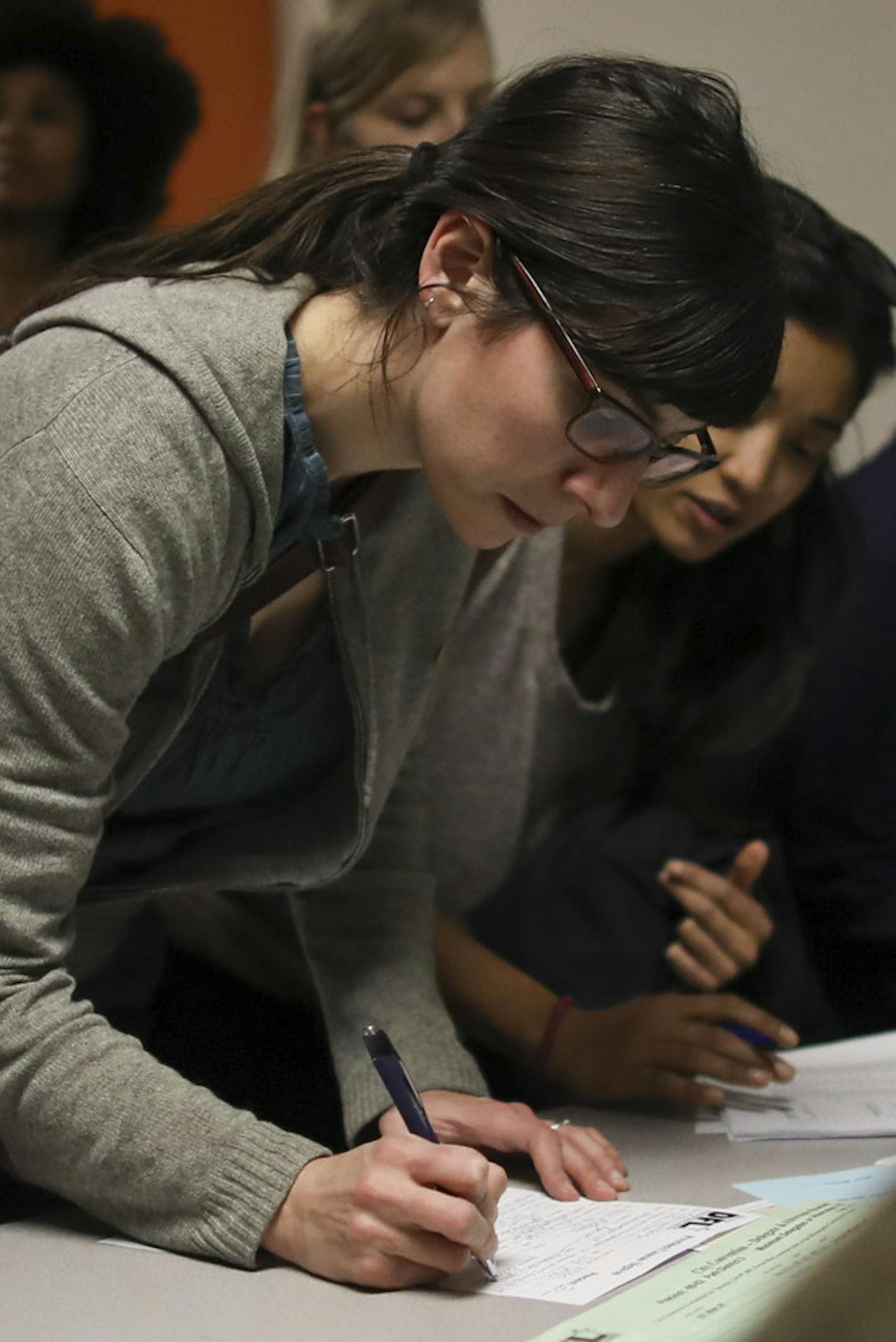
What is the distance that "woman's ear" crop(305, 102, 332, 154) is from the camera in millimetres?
1428

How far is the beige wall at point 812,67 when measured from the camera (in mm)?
1447

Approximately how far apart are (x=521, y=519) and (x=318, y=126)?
0.71m

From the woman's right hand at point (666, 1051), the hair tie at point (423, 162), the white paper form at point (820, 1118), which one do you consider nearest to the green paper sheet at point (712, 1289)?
the white paper form at point (820, 1118)

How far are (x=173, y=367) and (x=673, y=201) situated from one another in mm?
301

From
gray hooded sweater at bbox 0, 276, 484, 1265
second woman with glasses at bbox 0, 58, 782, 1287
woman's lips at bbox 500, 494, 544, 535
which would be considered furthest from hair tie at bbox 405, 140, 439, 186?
woman's lips at bbox 500, 494, 544, 535

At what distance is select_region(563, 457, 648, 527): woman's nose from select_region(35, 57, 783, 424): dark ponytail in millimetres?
53

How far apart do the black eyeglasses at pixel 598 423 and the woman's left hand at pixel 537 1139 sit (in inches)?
17.6

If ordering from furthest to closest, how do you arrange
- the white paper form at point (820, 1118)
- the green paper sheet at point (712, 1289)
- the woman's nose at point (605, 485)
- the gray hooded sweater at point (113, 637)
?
the white paper form at point (820, 1118) → the woman's nose at point (605, 485) → the gray hooded sweater at point (113, 637) → the green paper sheet at point (712, 1289)

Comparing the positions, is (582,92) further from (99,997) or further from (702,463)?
(99,997)

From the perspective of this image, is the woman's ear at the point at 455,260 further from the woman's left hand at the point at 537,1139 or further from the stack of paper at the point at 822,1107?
the stack of paper at the point at 822,1107

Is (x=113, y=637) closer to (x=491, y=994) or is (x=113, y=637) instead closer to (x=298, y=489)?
(x=298, y=489)

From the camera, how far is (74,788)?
2.63 feet

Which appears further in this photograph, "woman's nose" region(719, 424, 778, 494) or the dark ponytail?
"woman's nose" region(719, 424, 778, 494)

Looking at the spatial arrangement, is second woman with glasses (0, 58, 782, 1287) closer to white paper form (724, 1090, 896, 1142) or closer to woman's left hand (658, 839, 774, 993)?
white paper form (724, 1090, 896, 1142)
